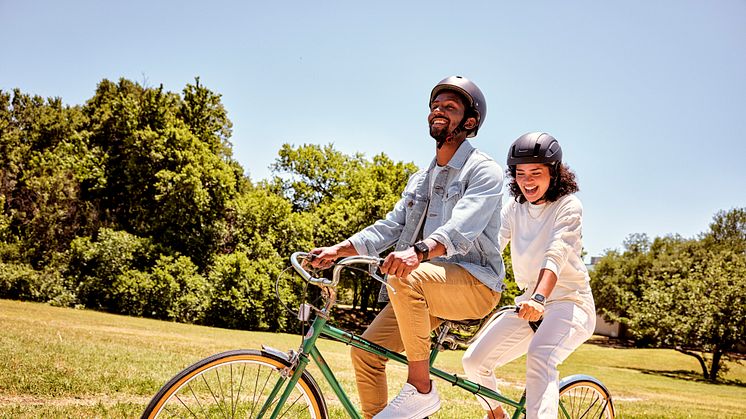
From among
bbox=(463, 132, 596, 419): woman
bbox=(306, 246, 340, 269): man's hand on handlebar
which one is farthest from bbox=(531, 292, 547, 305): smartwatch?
bbox=(306, 246, 340, 269): man's hand on handlebar

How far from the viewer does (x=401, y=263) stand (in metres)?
2.93

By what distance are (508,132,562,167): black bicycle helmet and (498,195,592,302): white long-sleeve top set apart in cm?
A: 33

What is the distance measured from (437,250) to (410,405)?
2.83 feet

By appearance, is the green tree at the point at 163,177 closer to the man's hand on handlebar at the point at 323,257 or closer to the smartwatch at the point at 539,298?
the man's hand on handlebar at the point at 323,257

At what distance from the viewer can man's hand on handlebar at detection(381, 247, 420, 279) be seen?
293cm

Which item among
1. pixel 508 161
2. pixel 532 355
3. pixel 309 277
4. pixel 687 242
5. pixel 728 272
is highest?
pixel 687 242

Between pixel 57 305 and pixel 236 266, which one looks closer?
pixel 57 305

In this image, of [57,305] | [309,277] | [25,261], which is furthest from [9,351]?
[25,261]

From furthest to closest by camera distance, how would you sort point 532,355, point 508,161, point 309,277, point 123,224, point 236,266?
point 123,224 < point 236,266 < point 508,161 < point 532,355 < point 309,277

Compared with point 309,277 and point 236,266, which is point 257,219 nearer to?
point 236,266

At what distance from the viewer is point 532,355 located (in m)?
3.62

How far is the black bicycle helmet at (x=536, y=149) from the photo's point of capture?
380cm

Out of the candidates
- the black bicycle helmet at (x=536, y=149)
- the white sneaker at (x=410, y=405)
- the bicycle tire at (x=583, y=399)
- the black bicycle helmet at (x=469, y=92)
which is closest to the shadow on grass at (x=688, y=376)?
the bicycle tire at (x=583, y=399)

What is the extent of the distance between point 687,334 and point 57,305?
30.9 m
